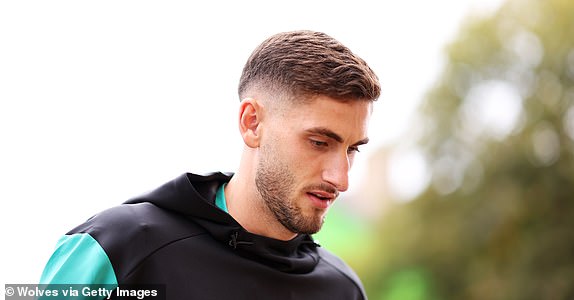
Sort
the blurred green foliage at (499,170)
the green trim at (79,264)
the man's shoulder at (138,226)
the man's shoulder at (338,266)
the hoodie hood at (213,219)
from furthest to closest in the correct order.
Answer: the blurred green foliage at (499,170) < the man's shoulder at (338,266) < the hoodie hood at (213,219) < the man's shoulder at (138,226) < the green trim at (79,264)

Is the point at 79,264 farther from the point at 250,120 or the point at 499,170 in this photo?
the point at 499,170

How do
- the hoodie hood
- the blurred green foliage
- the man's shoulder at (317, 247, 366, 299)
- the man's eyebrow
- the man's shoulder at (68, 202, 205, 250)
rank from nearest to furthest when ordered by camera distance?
the man's shoulder at (68, 202, 205, 250)
the man's eyebrow
the hoodie hood
the man's shoulder at (317, 247, 366, 299)
the blurred green foliage

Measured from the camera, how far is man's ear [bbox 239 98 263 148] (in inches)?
88.8

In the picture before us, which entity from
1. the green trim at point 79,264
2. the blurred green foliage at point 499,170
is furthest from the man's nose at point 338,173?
the blurred green foliage at point 499,170

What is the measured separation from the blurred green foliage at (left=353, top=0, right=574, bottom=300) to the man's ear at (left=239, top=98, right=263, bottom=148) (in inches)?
251

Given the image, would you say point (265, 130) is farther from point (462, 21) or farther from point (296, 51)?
point (462, 21)

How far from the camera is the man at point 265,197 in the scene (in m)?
2.08

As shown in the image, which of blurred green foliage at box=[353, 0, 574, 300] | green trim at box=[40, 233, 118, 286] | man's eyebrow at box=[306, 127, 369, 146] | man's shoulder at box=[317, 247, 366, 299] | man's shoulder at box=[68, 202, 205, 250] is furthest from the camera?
blurred green foliage at box=[353, 0, 574, 300]

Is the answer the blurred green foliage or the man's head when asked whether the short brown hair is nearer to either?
the man's head

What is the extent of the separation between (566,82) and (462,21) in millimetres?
1601

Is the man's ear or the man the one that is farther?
the man's ear

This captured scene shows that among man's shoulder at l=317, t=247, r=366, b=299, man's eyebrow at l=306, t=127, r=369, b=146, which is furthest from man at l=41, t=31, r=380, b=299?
man's shoulder at l=317, t=247, r=366, b=299

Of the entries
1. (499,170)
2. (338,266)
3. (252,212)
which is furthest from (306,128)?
(499,170)

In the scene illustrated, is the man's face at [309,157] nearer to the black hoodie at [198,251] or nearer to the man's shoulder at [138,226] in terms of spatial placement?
the black hoodie at [198,251]
